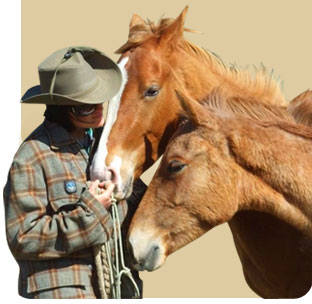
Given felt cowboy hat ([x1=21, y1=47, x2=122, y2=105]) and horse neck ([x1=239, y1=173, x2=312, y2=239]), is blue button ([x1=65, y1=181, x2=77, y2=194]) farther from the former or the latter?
horse neck ([x1=239, y1=173, x2=312, y2=239])

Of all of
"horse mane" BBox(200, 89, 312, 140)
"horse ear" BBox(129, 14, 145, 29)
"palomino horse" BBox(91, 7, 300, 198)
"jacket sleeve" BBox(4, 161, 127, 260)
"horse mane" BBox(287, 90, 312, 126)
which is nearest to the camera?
"jacket sleeve" BBox(4, 161, 127, 260)

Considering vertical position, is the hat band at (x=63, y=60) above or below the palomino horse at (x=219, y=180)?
above

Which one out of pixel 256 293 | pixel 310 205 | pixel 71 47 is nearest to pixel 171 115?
pixel 71 47

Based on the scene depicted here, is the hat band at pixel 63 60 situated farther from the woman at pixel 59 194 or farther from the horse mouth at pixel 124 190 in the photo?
the horse mouth at pixel 124 190

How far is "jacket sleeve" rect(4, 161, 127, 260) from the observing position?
12.9 ft

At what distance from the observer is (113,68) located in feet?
14.5

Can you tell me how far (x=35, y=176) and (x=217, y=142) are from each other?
113cm

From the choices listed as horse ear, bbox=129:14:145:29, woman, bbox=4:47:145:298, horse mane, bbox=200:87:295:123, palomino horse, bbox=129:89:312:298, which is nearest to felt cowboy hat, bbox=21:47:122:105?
woman, bbox=4:47:145:298

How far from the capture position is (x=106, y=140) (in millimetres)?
4531

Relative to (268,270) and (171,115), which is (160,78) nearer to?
(171,115)

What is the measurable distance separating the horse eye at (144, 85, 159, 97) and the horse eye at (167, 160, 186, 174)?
69 centimetres

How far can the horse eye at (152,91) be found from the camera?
472cm

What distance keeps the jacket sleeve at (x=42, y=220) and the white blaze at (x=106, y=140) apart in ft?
0.97

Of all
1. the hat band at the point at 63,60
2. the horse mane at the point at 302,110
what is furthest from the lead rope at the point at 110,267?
the horse mane at the point at 302,110
